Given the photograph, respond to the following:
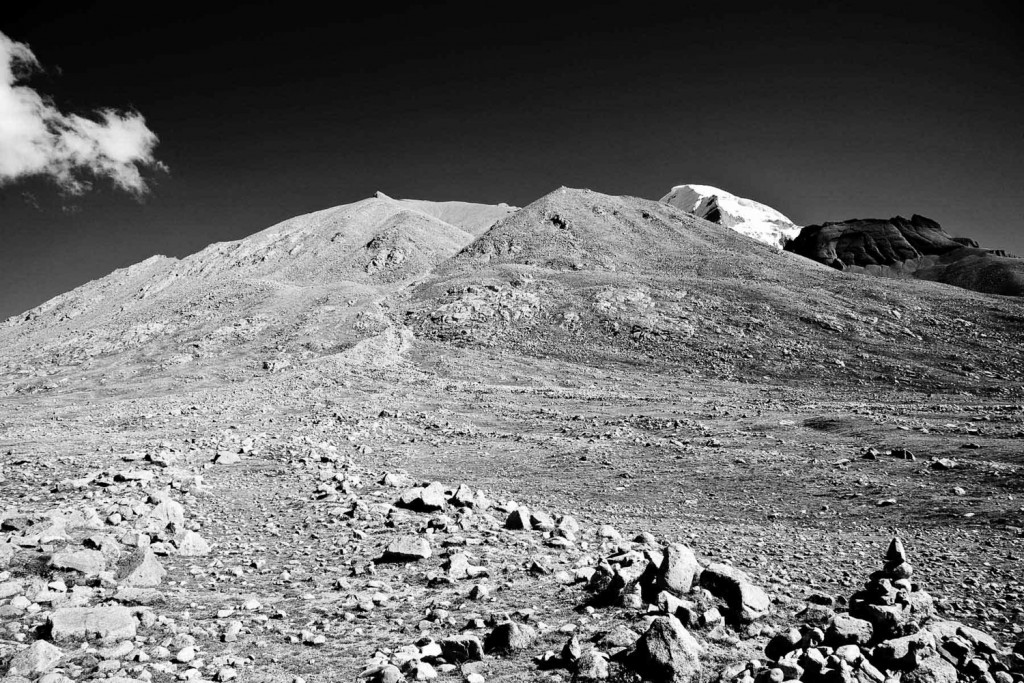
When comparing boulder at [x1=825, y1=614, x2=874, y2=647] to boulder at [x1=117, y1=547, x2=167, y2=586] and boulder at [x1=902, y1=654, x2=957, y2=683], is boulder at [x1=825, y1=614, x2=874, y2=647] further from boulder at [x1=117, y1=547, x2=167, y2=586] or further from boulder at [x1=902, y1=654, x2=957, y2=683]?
boulder at [x1=117, y1=547, x2=167, y2=586]

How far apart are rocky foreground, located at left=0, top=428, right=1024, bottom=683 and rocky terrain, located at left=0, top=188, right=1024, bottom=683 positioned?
0.05 m

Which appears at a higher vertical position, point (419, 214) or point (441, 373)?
point (419, 214)

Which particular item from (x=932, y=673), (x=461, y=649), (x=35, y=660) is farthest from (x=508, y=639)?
(x=35, y=660)

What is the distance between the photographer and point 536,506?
13906mm

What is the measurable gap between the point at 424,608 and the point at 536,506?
6.73m

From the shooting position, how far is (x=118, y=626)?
647 cm

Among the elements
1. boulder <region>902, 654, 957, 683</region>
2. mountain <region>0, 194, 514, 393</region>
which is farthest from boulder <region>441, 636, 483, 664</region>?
mountain <region>0, 194, 514, 393</region>

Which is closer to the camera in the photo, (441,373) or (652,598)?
(652,598)

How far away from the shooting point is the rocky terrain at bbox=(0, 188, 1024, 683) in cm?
612

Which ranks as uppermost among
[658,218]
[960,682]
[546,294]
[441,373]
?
[658,218]

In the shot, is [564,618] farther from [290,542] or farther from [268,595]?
[290,542]

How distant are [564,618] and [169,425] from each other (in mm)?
23943

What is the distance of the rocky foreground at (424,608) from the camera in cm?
562

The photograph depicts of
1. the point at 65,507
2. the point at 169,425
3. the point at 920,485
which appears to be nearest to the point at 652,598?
the point at 920,485
